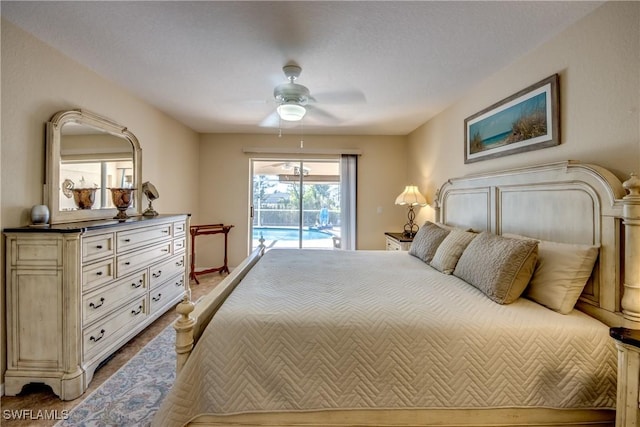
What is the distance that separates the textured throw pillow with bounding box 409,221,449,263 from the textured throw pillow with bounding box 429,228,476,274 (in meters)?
0.20

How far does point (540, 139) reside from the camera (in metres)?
2.03

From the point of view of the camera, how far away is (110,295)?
2141 millimetres

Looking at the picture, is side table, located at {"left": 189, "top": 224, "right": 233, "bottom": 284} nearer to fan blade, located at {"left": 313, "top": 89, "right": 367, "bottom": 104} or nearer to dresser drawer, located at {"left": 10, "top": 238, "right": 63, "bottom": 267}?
dresser drawer, located at {"left": 10, "top": 238, "right": 63, "bottom": 267}

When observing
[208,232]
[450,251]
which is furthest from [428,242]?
[208,232]

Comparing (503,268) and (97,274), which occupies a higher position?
(503,268)

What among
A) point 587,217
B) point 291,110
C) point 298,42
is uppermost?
point 298,42

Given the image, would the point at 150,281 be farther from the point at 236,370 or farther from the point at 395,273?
the point at 395,273

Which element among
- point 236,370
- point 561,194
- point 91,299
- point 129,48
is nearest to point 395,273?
point 561,194

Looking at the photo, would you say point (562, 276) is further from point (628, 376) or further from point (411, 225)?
point (411, 225)

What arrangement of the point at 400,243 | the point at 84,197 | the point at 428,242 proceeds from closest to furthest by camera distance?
the point at 84,197 < the point at 428,242 < the point at 400,243

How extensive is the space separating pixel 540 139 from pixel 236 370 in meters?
2.47

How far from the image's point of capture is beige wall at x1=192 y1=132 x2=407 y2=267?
4762 mm

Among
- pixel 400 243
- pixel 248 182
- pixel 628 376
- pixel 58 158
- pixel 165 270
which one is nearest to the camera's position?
pixel 628 376

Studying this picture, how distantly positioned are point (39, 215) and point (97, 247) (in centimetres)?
42
